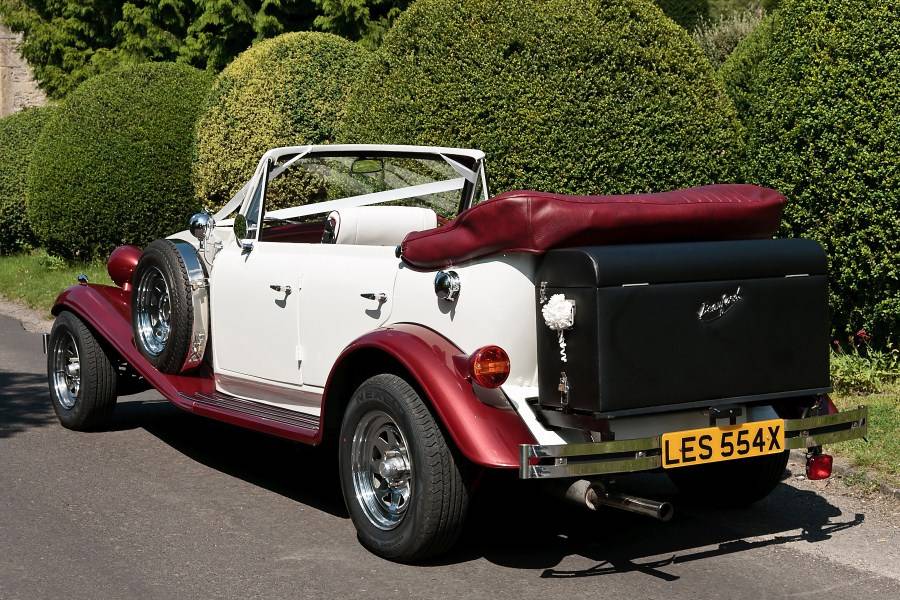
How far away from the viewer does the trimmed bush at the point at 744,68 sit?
11484mm

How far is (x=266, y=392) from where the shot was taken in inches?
243

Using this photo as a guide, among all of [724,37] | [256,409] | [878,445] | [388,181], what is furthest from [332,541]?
[724,37]

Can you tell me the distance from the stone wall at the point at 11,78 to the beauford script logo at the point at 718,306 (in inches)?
1396

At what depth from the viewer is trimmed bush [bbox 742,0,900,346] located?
7762 mm

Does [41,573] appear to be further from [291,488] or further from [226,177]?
[226,177]

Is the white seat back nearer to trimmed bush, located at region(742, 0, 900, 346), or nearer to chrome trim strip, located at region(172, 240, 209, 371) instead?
chrome trim strip, located at region(172, 240, 209, 371)

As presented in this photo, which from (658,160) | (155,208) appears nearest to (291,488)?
(658,160)

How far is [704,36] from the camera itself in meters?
25.4

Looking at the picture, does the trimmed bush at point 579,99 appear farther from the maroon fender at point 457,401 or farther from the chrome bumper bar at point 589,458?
the chrome bumper bar at point 589,458

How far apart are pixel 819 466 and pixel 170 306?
3.51 meters

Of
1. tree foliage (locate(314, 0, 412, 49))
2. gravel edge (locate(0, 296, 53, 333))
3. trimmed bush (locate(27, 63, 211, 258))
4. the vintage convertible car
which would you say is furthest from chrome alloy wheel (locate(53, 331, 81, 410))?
tree foliage (locate(314, 0, 412, 49))

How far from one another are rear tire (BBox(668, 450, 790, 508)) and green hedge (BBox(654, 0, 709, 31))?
77.8 feet

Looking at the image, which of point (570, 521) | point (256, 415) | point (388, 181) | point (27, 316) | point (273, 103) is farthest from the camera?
point (273, 103)

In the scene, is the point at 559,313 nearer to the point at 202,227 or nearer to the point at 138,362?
the point at 202,227
